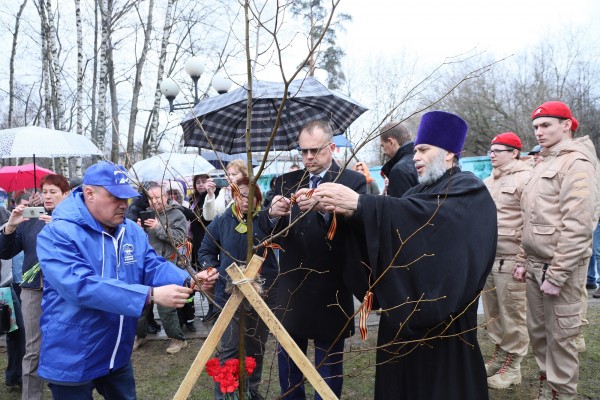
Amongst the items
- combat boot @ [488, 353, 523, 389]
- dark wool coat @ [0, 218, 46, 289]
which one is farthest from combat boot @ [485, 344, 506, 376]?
dark wool coat @ [0, 218, 46, 289]

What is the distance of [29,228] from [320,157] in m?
2.62

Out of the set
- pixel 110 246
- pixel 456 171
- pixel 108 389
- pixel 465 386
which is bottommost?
pixel 108 389

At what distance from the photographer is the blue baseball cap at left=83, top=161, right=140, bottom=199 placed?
2.56 m

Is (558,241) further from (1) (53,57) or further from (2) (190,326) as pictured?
(1) (53,57)

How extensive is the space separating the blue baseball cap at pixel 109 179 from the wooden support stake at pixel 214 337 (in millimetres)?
1101

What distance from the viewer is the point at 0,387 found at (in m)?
4.63

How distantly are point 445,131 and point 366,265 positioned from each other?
97cm

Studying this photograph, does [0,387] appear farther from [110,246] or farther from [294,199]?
[294,199]

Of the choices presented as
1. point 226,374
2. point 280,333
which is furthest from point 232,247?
point 280,333

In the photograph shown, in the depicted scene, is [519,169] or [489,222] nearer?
[489,222]

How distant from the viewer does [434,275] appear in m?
2.27

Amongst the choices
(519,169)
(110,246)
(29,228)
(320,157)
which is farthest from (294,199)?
(519,169)

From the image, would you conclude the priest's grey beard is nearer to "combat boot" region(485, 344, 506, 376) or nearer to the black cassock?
the black cassock

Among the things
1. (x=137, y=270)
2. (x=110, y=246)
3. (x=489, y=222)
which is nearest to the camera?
(x=489, y=222)
